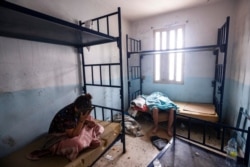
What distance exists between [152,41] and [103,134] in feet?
8.67

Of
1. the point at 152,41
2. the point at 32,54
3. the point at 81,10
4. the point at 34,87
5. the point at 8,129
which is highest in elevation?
the point at 81,10

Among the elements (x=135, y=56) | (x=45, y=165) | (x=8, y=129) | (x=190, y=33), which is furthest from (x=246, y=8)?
(x=8, y=129)

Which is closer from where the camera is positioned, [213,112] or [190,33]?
[213,112]

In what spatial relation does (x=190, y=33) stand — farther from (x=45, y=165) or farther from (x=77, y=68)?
(x=45, y=165)

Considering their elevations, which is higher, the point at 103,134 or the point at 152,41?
the point at 152,41

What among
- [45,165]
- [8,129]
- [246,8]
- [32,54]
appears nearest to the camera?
[45,165]

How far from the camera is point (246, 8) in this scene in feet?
6.37

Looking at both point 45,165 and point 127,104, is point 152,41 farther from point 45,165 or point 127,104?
point 45,165

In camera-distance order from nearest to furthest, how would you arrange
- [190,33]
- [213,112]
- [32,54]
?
[32,54] < [213,112] < [190,33]

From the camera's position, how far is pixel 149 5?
255 centimetres

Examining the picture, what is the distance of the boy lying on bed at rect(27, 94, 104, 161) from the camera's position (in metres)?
1.12

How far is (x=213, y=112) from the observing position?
2365 mm

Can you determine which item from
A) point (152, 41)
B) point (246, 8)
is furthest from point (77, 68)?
point (246, 8)

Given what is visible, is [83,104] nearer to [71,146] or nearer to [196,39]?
[71,146]
